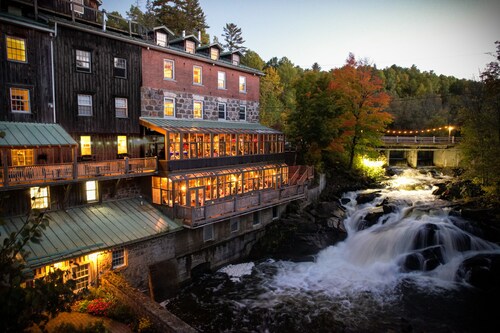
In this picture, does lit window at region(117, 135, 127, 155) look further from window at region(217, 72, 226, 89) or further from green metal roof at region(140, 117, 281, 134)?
window at region(217, 72, 226, 89)

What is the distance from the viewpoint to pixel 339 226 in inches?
1040

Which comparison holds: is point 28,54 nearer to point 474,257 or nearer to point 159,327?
point 159,327

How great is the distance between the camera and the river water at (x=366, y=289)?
52.4 feet

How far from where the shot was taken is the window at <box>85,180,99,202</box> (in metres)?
19.1


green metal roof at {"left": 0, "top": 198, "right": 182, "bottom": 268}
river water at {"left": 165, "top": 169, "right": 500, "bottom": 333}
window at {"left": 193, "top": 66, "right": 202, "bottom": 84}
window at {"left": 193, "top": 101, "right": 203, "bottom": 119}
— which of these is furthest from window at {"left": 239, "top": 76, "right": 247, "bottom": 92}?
river water at {"left": 165, "top": 169, "right": 500, "bottom": 333}

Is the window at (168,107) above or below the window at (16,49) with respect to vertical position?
below

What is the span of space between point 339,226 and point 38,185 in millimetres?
20879

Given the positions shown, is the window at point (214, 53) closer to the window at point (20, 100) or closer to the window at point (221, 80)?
the window at point (221, 80)

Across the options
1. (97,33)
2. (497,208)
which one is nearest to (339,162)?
(497,208)

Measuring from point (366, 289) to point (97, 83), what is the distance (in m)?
20.3

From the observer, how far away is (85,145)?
790 inches

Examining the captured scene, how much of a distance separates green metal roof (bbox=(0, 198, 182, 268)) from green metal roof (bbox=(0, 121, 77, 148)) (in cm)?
376

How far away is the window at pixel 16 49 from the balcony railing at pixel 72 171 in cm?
611

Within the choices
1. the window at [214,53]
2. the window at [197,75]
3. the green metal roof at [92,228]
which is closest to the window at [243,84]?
the window at [214,53]
